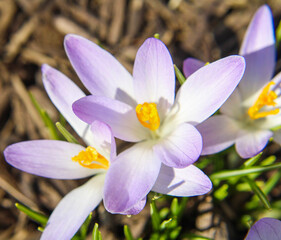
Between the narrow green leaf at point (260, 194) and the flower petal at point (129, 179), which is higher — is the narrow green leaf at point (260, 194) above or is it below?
below

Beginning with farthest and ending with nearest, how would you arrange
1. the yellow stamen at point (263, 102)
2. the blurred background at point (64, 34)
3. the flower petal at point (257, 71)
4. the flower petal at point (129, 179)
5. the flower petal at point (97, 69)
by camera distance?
1. the blurred background at point (64, 34)
2. the flower petal at point (257, 71)
3. the yellow stamen at point (263, 102)
4. the flower petal at point (97, 69)
5. the flower petal at point (129, 179)

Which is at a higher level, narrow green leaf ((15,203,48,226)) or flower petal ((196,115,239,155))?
flower petal ((196,115,239,155))

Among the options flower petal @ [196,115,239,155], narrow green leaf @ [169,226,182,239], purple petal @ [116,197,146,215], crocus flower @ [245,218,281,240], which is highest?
flower petal @ [196,115,239,155]

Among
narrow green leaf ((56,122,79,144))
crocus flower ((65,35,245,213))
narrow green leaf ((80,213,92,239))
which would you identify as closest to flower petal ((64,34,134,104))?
crocus flower ((65,35,245,213))

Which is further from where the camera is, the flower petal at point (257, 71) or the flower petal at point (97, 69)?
the flower petal at point (257, 71)

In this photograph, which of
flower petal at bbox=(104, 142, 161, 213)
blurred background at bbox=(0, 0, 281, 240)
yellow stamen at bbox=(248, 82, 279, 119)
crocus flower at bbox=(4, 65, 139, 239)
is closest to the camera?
flower petal at bbox=(104, 142, 161, 213)

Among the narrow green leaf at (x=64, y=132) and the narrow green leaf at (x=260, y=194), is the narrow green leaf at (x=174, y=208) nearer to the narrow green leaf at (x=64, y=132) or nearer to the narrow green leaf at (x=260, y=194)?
the narrow green leaf at (x=260, y=194)

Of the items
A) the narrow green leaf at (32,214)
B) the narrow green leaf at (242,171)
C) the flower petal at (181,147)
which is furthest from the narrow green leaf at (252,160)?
the narrow green leaf at (32,214)

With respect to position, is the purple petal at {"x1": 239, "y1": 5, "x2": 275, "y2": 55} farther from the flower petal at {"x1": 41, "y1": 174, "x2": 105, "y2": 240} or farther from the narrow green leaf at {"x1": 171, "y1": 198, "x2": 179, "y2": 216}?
the flower petal at {"x1": 41, "y1": 174, "x2": 105, "y2": 240}

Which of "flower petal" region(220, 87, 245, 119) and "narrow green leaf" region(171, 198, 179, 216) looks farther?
"flower petal" region(220, 87, 245, 119)

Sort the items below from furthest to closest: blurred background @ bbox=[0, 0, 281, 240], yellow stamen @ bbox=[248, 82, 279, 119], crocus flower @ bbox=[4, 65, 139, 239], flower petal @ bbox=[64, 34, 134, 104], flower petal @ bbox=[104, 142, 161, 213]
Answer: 1. blurred background @ bbox=[0, 0, 281, 240]
2. yellow stamen @ bbox=[248, 82, 279, 119]
3. flower petal @ bbox=[64, 34, 134, 104]
4. crocus flower @ bbox=[4, 65, 139, 239]
5. flower petal @ bbox=[104, 142, 161, 213]
